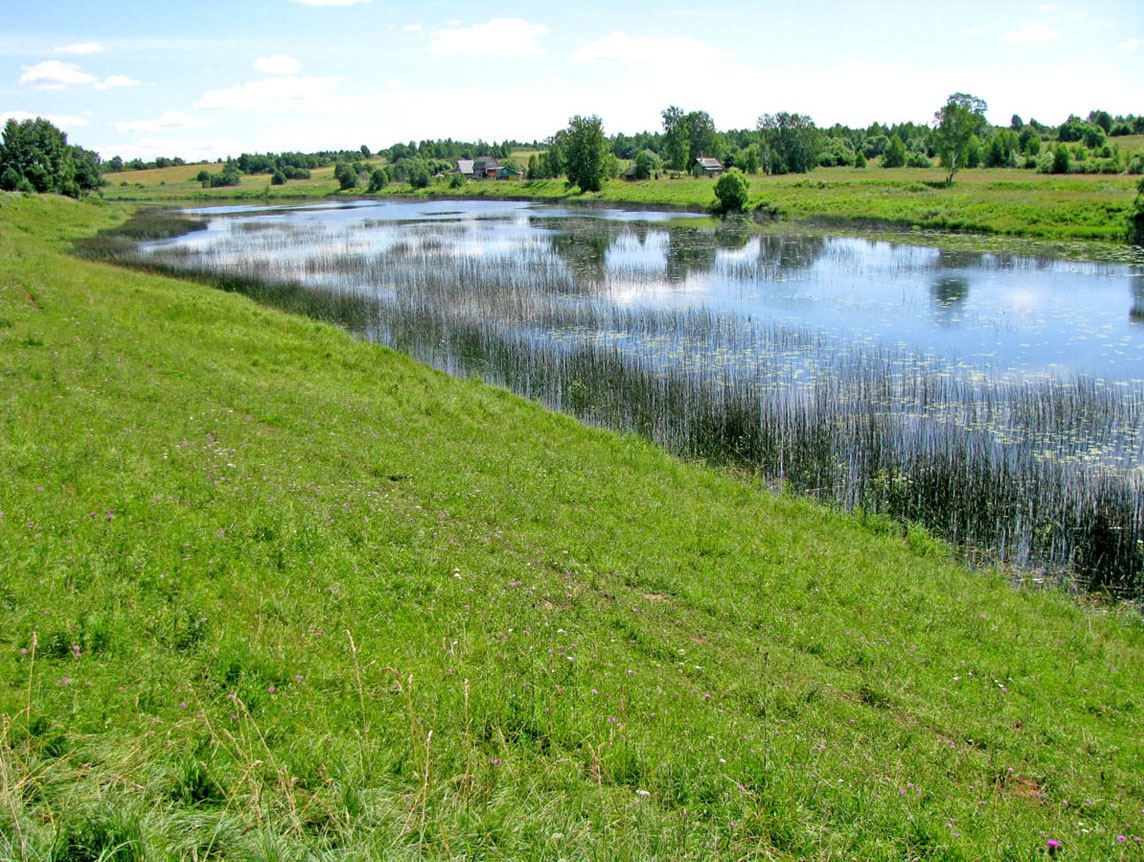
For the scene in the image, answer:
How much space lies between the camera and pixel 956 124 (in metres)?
77.9

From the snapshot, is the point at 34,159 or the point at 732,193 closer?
the point at 732,193

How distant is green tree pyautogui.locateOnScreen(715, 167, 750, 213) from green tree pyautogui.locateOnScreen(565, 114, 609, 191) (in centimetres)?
3980

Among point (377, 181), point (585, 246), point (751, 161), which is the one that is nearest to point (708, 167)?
point (751, 161)

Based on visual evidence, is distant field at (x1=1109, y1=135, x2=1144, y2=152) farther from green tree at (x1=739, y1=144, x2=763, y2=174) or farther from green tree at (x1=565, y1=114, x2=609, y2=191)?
green tree at (x1=565, y1=114, x2=609, y2=191)

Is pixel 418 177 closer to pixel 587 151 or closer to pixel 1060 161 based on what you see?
pixel 587 151

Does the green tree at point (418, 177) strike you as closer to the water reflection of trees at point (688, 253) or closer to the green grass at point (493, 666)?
the water reflection of trees at point (688, 253)

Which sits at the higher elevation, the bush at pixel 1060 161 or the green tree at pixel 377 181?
the green tree at pixel 377 181

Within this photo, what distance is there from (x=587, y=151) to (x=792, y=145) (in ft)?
107

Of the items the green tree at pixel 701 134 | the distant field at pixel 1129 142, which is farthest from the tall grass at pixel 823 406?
the green tree at pixel 701 134

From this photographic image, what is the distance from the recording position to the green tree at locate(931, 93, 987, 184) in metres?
77.8

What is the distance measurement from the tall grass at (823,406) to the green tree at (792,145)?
3561 inches

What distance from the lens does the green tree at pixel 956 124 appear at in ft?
255

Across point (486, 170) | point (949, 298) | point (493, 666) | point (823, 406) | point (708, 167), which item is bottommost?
point (493, 666)

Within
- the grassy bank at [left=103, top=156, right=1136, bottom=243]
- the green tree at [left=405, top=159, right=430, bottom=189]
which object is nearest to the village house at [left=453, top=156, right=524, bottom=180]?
the green tree at [left=405, top=159, right=430, bottom=189]
